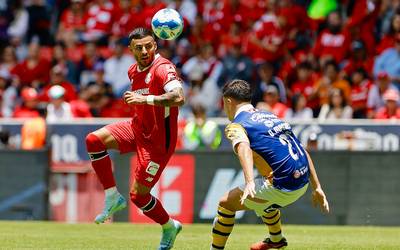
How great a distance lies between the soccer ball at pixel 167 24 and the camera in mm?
12070

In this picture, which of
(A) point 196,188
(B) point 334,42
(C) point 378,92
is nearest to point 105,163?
(A) point 196,188

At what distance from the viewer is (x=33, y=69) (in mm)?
24922

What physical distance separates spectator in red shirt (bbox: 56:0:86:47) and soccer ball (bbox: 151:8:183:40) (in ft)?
44.4

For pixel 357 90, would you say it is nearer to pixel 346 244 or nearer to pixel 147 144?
pixel 346 244

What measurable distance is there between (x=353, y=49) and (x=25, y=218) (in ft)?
26.3

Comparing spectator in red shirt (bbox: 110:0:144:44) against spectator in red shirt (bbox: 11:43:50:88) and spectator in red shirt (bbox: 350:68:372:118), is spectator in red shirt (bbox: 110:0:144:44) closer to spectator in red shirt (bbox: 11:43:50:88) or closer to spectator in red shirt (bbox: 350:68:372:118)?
spectator in red shirt (bbox: 11:43:50:88)

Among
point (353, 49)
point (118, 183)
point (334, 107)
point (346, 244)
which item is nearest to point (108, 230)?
point (118, 183)

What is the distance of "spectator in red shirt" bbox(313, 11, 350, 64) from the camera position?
2252cm

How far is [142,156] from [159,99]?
3.22ft

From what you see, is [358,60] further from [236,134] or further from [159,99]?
[236,134]

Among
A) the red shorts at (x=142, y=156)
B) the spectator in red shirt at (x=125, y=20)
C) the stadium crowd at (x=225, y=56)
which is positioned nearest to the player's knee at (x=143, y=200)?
the red shorts at (x=142, y=156)

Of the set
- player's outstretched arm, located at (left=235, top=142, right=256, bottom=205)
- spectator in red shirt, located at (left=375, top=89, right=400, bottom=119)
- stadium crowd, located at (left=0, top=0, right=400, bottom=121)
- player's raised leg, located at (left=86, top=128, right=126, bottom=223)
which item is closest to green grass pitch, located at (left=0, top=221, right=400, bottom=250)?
player's raised leg, located at (left=86, top=128, right=126, bottom=223)

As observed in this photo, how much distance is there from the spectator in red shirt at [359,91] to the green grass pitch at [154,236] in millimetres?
4029

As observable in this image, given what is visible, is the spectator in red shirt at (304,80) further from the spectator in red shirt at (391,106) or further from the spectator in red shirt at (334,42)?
the spectator in red shirt at (391,106)
